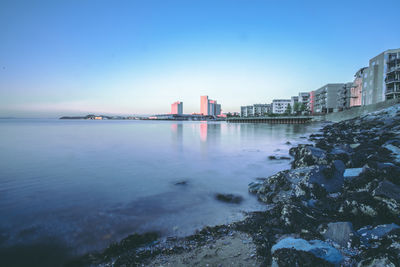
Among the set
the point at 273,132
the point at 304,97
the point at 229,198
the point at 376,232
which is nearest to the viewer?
the point at 376,232

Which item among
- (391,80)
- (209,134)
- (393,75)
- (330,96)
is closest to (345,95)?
(330,96)

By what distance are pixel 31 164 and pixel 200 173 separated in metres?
9.48

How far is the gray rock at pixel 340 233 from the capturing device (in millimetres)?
3148

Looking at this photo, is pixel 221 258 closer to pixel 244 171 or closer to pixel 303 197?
pixel 303 197

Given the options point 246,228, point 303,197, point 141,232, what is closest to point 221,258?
point 246,228

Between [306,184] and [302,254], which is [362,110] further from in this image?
[302,254]

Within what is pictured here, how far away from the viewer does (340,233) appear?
323cm

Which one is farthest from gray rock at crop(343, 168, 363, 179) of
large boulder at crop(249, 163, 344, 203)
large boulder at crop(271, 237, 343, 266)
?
large boulder at crop(271, 237, 343, 266)

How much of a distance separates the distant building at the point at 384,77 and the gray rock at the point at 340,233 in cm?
6942

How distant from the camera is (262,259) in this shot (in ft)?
10.3

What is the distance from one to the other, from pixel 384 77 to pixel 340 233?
73.0m

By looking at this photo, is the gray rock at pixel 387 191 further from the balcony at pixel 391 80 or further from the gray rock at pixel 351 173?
the balcony at pixel 391 80

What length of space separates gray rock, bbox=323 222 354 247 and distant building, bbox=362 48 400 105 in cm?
6942

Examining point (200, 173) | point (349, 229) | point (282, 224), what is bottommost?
point (200, 173)
